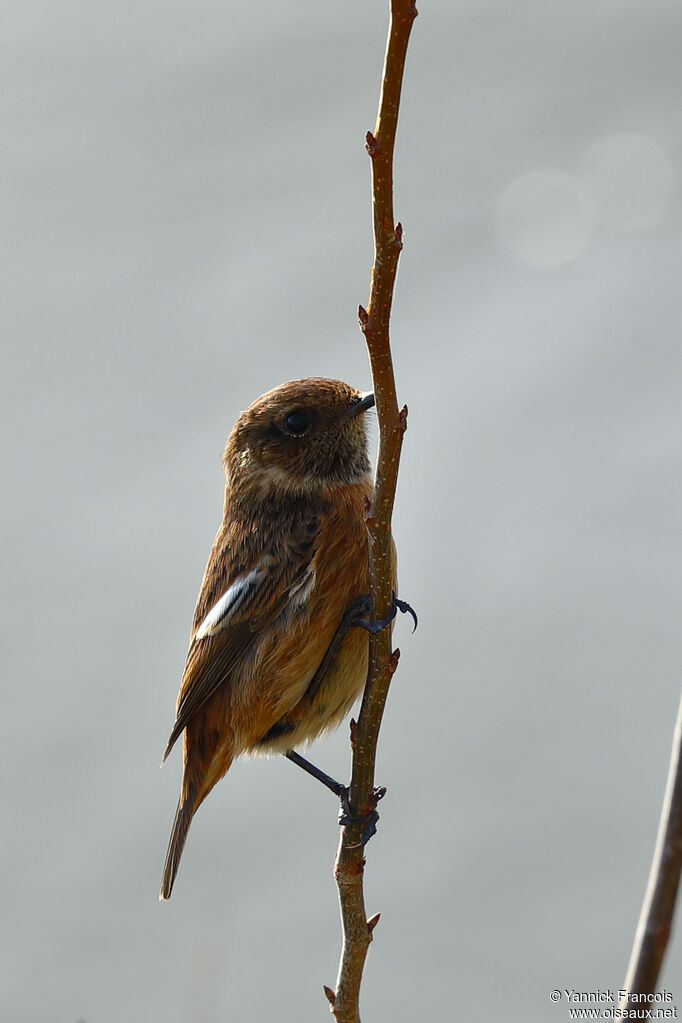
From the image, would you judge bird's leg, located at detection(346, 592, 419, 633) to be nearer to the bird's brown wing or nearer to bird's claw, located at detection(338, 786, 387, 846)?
the bird's brown wing

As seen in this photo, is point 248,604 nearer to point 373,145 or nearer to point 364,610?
point 364,610

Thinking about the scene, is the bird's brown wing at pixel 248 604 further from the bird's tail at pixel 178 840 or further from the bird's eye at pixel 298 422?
the bird's eye at pixel 298 422

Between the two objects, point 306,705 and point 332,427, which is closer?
point 306,705

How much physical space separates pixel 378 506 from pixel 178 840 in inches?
70.6

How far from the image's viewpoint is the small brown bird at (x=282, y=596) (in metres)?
3.83

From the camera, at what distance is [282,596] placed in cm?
389

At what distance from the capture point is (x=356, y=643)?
3.82m

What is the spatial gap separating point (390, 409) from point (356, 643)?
152 cm

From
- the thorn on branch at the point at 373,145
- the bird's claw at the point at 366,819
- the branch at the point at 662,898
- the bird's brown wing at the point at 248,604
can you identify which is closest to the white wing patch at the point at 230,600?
the bird's brown wing at the point at 248,604

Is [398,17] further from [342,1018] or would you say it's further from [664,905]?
[342,1018]

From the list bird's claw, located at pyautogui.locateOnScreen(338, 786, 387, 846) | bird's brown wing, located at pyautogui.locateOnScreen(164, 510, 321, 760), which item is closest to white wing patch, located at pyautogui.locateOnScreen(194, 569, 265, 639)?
bird's brown wing, located at pyautogui.locateOnScreen(164, 510, 321, 760)

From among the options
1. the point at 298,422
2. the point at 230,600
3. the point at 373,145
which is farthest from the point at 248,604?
the point at 373,145

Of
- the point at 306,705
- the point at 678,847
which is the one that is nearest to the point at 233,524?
the point at 306,705

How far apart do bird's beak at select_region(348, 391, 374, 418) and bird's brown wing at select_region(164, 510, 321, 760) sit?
0.36 meters
